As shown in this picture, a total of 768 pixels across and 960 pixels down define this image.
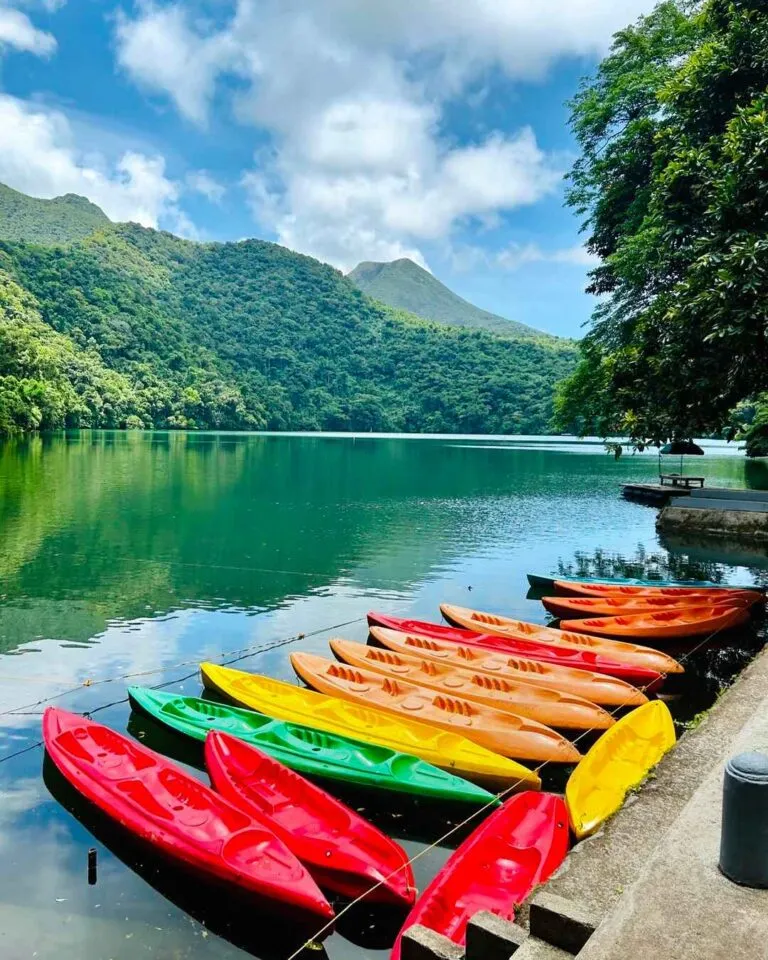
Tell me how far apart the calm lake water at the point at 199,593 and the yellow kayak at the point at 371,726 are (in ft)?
1.96

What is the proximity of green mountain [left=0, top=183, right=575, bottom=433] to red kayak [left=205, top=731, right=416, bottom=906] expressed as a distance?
3244 inches

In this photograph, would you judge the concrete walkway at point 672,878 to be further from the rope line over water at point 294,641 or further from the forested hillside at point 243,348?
the forested hillside at point 243,348

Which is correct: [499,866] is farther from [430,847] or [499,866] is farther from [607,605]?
[607,605]

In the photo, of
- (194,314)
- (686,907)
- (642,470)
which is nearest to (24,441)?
(642,470)

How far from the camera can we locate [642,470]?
64938 millimetres

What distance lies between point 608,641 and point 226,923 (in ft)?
28.1

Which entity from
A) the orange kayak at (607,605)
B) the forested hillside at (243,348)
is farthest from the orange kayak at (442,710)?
the forested hillside at (243,348)

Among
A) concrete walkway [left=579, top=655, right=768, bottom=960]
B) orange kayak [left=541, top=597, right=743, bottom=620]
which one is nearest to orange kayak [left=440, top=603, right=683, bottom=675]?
orange kayak [left=541, top=597, right=743, bottom=620]

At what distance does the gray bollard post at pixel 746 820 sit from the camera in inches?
145

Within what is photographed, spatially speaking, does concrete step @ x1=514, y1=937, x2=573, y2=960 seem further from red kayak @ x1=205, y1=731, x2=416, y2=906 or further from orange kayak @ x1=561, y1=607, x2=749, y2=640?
orange kayak @ x1=561, y1=607, x2=749, y2=640

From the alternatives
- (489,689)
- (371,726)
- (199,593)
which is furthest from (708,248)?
(199,593)

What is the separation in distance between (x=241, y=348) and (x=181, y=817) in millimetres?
153335

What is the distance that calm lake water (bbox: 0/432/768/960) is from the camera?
6.17 metres

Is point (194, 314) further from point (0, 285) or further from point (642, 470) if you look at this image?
point (642, 470)
